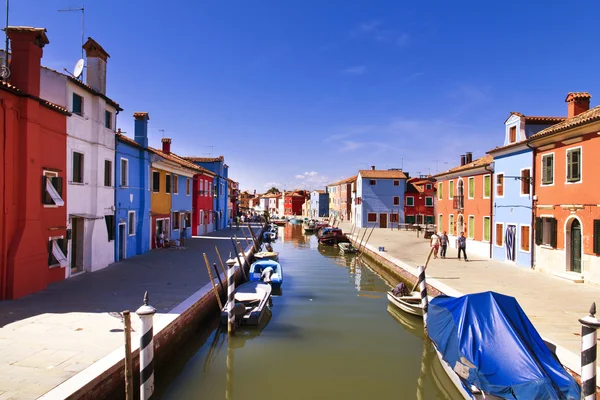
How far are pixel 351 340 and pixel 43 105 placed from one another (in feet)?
40.6

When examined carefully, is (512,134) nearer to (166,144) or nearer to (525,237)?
(525,237)

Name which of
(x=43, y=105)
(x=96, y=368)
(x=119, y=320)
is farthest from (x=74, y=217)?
(x=96, y=368)

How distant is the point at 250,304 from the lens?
12.8 m

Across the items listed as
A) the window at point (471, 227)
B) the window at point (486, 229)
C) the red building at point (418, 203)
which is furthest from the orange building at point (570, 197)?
the red building at point (418, 203)

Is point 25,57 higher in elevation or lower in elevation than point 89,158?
higher

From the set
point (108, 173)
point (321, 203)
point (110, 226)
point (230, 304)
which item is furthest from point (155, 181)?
point (321, 203)

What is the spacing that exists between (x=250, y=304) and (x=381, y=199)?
39531 millimetres

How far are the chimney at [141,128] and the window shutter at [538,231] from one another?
20.8m

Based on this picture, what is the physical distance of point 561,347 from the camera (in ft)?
25.7

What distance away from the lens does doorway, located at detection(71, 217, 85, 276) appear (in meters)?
15.0

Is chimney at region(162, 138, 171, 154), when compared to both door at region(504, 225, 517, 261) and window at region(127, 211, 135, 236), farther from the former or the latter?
door at region(504, 225, 517, 261)

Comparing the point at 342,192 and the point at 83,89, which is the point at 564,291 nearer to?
the point at 83,89

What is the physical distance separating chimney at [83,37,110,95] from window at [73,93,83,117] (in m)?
1.62

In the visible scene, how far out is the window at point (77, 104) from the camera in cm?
1475
